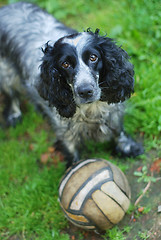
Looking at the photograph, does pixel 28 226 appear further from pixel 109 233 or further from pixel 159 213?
pixel 159 213

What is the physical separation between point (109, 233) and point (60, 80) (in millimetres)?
1502

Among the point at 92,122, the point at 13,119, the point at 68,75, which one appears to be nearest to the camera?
the point at 68,75

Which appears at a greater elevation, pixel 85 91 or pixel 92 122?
pixel 85 91

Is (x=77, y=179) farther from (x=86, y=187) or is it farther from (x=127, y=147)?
(x=127, y=147)

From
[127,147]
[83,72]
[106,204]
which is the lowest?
[127,147]

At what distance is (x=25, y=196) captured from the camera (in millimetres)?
3520

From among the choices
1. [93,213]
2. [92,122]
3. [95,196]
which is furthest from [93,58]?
[93,213]

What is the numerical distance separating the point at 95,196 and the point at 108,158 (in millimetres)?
1094

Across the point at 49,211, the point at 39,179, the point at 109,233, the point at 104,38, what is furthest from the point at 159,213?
the point at 104,38

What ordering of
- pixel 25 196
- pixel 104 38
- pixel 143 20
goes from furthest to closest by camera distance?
pixel 143 20
pixel 25 196
pixel 104 38

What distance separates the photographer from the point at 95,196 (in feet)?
8.91

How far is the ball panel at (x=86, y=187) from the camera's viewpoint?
2.73 meters

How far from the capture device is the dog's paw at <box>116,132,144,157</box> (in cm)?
364

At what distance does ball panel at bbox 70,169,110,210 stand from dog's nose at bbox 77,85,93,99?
0.71m
